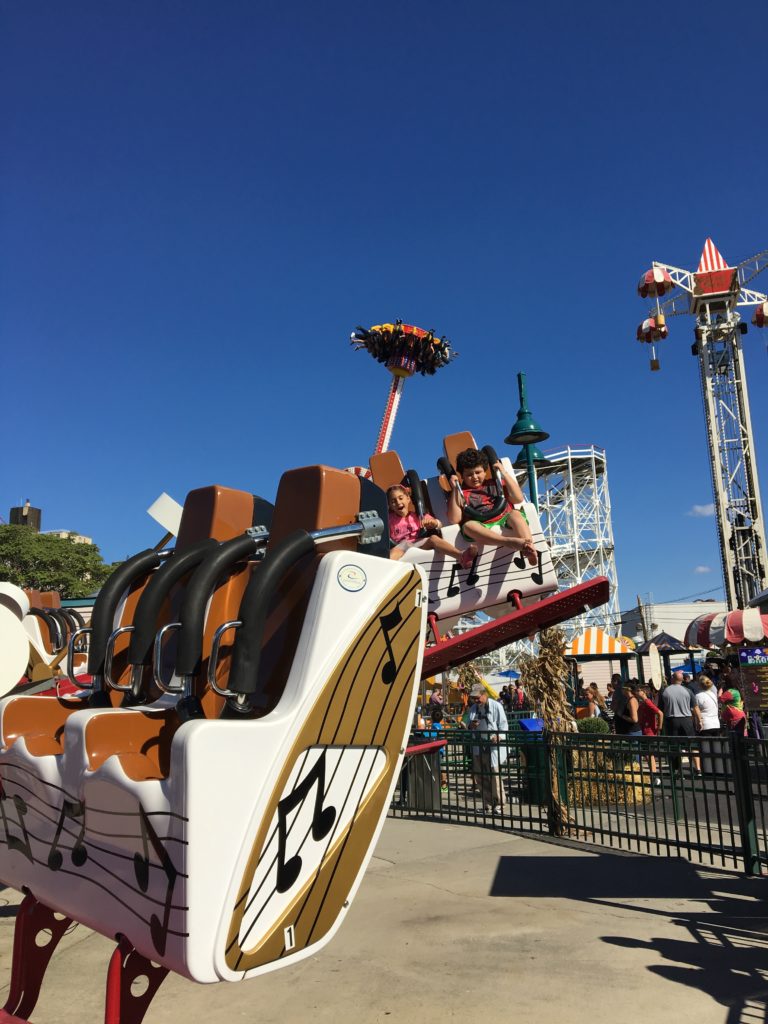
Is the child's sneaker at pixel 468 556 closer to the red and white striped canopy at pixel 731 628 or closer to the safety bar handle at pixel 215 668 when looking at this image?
the safety bar handle at pixel 215 668

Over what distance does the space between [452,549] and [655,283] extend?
2896cm

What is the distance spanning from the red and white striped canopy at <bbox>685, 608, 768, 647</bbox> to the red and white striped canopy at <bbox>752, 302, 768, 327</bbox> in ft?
61.1

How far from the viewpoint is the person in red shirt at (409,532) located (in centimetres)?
496

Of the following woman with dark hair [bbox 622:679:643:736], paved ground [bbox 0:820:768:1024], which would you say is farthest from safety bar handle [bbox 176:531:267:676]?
woman with dark hair [bbox 622:679:643:736]

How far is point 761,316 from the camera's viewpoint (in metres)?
30.1

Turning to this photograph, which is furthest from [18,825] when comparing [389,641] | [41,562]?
[41,562]

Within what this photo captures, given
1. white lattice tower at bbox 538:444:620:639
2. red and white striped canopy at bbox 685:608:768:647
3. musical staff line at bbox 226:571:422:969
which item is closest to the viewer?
musical staff line at bbox 226:571:422:969

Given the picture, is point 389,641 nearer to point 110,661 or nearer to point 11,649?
point 110,661

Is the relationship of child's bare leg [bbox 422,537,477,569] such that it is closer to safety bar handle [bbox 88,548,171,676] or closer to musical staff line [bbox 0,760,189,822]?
safety bar handle [bbox 88,548,171,676]

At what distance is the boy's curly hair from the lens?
5.10 m

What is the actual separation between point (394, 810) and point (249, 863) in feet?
26.2

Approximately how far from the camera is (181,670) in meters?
2.43

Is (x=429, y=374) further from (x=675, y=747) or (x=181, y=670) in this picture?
(x=181, y=670)

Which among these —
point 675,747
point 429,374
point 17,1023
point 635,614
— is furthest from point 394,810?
point 635,614
